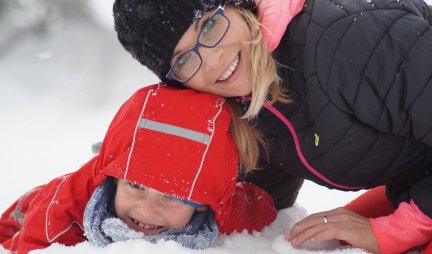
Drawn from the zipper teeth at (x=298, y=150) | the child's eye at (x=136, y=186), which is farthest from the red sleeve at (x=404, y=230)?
the child's eye at (x=136, y=186)

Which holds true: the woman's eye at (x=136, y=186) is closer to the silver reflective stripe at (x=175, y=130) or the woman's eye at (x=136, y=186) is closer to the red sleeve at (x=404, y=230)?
the silver reflective stripe at (x=175, y=130)

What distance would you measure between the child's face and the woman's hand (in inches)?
12.3

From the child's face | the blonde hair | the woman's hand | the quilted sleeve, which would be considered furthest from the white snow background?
the quilted sleeve

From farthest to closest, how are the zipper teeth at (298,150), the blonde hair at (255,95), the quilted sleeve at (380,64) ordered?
the zipper teeth at (298,150), the blonde hair at (255,95), the quilted sleeve at (380,64)

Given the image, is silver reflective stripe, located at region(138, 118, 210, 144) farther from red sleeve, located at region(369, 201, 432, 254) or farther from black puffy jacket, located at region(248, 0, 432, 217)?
red sleeve, located at region(369, 201, 432, 254)

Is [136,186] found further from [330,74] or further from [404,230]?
[404,230]

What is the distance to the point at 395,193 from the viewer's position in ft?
5.81

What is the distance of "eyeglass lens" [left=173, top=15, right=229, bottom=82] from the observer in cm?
149

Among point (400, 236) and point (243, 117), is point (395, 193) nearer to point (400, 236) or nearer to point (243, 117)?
point (400, 236)

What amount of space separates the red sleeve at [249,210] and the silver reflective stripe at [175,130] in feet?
1.15

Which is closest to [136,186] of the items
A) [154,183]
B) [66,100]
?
[154,183]

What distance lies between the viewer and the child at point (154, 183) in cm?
145

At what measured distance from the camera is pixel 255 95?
1577mm

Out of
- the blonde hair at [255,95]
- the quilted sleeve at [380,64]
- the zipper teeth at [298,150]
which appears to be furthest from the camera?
the zipper teeth at [298,150]
